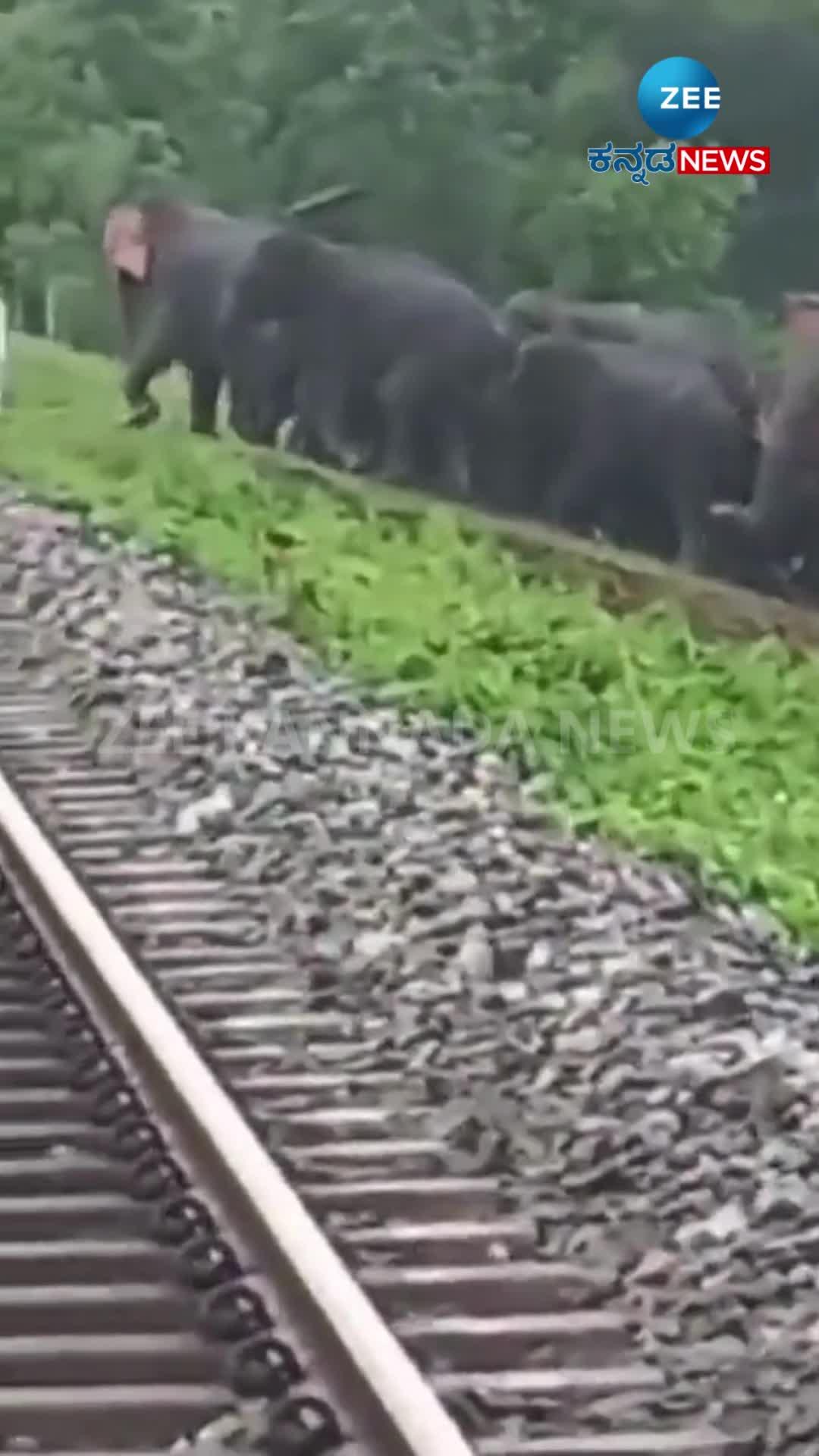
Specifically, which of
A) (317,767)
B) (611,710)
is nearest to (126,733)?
(317,767)

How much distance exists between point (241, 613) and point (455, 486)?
66 centimetres

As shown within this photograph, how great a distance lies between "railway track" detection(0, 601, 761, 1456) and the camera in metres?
1.88

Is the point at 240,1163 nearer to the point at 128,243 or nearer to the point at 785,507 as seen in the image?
the point at 785,507

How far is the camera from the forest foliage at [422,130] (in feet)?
9.86

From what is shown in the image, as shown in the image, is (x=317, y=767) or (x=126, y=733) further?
(x=126, y=733)

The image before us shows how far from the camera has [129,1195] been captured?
226 cm

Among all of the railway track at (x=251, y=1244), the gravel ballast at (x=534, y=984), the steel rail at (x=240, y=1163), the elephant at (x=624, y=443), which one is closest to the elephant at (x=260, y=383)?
the gravel ballast at (x=534, y=984)

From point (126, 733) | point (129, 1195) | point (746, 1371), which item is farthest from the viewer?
point (126, 733)

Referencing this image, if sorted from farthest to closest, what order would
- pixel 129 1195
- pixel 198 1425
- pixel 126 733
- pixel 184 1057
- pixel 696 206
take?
1. pixel 126 733
2. pixel 696 206
3. pixel 184 1057
4. pixel 129 1195
5. pixel 198 1425

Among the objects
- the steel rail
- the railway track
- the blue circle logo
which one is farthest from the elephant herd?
the steel rail

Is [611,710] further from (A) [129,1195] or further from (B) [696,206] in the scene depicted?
(A) [129,1195]

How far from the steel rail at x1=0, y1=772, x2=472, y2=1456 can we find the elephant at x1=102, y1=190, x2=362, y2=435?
1661mm

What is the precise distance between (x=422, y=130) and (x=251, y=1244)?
2.39 m

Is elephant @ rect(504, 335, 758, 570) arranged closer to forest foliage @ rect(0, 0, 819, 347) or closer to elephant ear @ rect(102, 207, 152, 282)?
forest foliage @ rect(0, 0, 819, 347)
